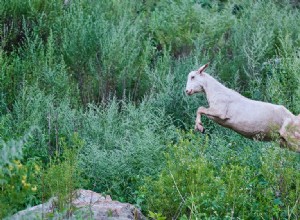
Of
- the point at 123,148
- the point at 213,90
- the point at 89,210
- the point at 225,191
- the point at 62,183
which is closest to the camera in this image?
the point at 89,210

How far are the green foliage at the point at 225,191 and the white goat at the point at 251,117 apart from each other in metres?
0.68

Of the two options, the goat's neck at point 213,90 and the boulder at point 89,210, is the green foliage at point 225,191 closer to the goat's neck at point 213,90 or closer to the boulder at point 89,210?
the boulder at point 89,210

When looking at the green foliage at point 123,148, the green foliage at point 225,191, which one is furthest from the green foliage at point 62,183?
the green foliage at point 123,148

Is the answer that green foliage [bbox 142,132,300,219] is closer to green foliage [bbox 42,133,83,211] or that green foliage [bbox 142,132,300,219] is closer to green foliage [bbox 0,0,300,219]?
green foliage [bbox 0,0,300,219]

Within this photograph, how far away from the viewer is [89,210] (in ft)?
21.5

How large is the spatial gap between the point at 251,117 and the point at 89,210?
101 inches

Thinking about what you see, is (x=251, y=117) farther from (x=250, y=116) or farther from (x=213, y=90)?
(x=213, y=90)

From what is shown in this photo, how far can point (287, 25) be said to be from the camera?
12.8 metres

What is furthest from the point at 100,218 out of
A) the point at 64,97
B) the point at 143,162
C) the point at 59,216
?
the point at 64,97

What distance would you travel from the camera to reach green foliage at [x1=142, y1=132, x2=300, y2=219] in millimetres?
7176

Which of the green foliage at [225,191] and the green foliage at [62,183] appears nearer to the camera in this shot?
the green foliage at [62,183]

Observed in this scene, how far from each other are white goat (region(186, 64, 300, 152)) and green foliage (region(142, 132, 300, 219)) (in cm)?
68

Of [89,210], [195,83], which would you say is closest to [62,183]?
[89,210]

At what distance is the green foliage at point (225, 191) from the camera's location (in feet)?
23.5
